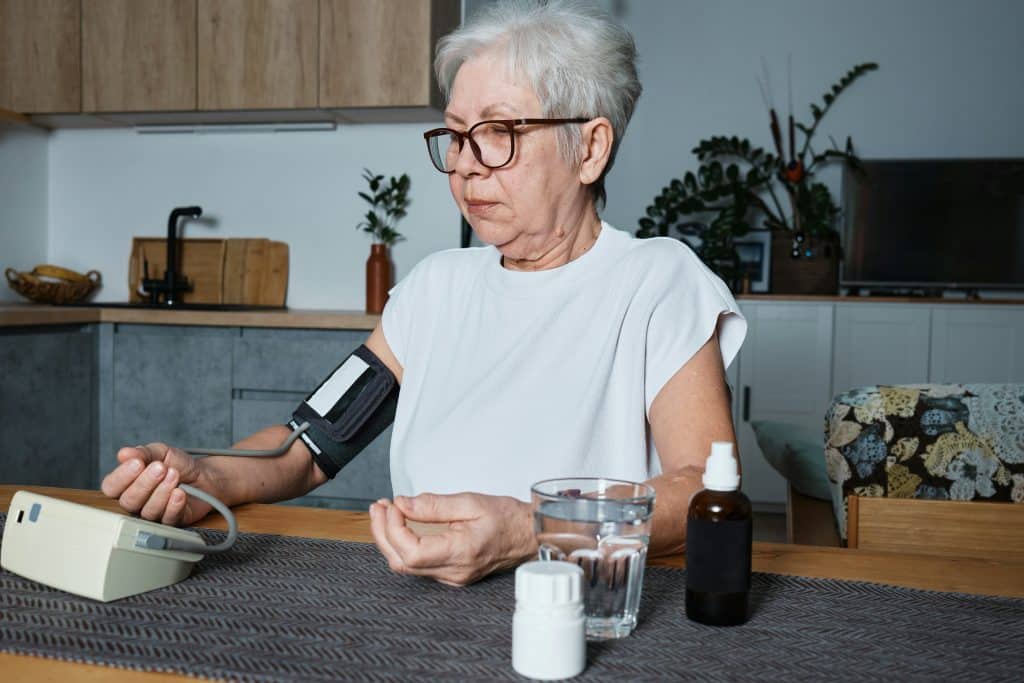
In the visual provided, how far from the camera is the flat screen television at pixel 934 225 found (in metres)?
4.50

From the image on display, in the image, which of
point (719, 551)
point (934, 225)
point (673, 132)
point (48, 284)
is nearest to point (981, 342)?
point (934, 225)

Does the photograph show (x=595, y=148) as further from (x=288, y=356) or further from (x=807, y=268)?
(x=807, y=268)

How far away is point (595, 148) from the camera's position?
123cm

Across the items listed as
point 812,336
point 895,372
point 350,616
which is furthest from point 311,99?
point 350,616

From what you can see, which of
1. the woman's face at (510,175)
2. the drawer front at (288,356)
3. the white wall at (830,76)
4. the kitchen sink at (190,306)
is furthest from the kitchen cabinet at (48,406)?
the white wall at (830,76)

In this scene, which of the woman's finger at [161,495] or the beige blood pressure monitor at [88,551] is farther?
the woman's finger at [161,495]

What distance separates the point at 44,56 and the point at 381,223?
1.37 metres

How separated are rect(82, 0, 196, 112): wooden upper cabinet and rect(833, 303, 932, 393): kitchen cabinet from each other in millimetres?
2791

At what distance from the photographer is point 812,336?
13.5 ft

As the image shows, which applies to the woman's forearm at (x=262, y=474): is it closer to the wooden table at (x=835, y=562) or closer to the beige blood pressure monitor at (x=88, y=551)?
the wooden table at (x=835, y=562)

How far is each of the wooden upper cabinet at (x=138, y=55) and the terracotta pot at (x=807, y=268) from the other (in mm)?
2646

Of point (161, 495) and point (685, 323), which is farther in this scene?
point (685, 323)

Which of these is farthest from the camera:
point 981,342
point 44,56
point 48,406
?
point 981,342

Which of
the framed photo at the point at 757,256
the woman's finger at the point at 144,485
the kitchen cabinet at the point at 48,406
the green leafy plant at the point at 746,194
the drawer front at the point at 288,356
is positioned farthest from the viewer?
the framed photo at the point at 757,256
